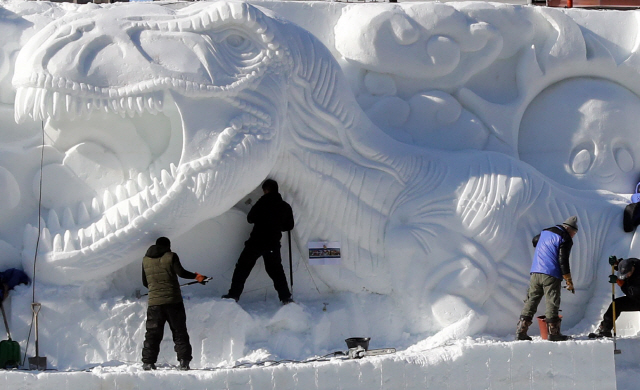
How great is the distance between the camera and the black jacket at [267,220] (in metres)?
9.59

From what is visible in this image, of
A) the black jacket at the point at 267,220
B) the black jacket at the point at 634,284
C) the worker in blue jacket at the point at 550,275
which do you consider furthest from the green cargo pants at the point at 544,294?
the black jacket at the point at 267,220

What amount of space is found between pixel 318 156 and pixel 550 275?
2.34m

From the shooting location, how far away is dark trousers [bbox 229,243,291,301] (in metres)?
9.56

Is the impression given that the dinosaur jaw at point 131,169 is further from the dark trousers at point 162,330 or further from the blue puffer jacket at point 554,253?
the blue puffer jacket at point 554,253

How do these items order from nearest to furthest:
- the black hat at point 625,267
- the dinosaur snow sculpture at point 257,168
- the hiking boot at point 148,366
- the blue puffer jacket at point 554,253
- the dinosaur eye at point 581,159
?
the hiking boot at point 148,366, the dinosaur snow sculpture at point 257,168, the blue puffer jacket at point 554,253, the black hat at point 625,267, the dinosaur eye at point 581,159

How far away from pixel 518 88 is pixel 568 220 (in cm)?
196

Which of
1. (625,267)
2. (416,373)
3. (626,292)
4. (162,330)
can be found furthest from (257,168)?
(626,292)

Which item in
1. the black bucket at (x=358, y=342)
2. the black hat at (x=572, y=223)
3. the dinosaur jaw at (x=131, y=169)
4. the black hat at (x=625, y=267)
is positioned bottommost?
the black bucket at (x=358, y=342)

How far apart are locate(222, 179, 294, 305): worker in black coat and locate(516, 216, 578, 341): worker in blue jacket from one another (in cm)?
215

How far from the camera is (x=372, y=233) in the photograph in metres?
10.0

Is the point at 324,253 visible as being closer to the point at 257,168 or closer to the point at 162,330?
the point at 257,168

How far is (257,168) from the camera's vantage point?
9.40 meters

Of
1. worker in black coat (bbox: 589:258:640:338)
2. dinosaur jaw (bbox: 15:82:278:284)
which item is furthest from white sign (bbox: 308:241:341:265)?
worker in black coat (bbox: 589:258:640:338)

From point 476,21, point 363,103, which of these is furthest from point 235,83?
point 476,21
